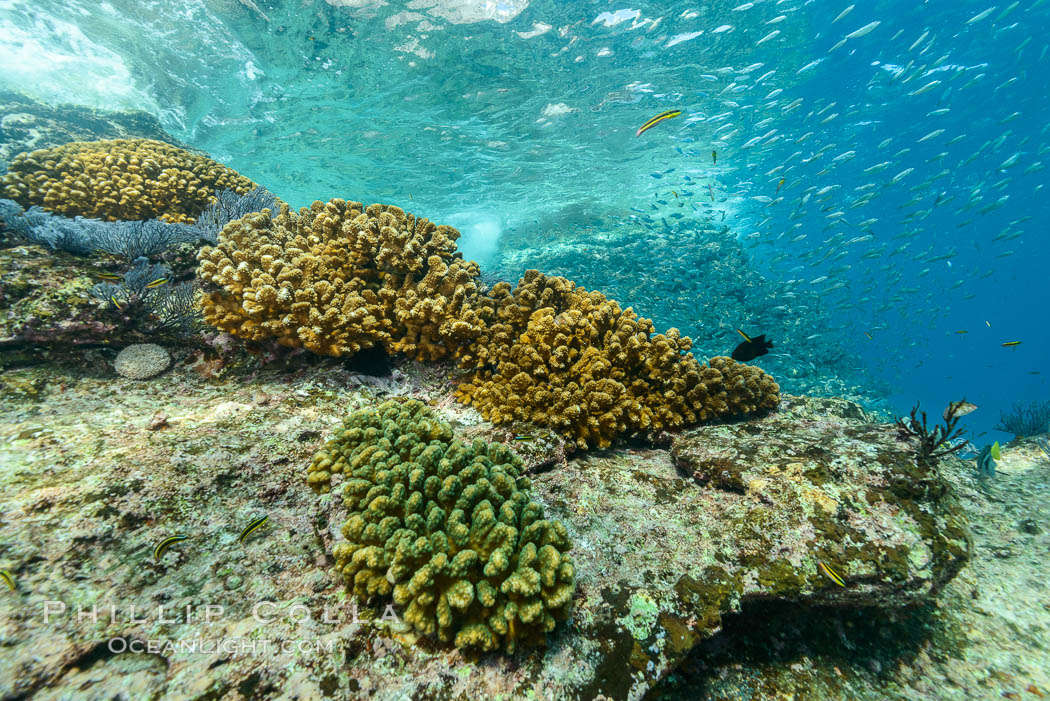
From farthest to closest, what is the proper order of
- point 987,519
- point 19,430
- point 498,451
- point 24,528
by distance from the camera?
point 987,519 → point 498,451 → point 19,430 → point 24,528

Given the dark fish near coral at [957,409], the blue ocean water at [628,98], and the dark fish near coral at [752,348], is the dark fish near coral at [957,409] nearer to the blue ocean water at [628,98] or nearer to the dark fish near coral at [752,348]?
the dark fish near coral at [752,348]

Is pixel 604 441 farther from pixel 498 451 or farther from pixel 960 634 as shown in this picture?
pixel 960 634

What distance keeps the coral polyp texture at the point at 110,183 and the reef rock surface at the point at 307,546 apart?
3.68m

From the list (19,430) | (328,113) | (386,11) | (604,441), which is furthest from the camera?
(328,113)

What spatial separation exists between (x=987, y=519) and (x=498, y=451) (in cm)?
660

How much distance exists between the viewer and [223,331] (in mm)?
4203

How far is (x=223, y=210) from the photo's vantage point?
5914 millimetres

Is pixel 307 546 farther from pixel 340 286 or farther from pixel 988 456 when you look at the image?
pixel 988 456

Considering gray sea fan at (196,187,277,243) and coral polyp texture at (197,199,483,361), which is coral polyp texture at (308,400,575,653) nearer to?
coral polyp texture at (197,199,483,361)

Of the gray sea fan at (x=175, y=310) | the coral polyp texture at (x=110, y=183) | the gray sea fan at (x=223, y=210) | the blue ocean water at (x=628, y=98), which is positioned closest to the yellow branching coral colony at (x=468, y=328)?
the gray sea fan at (x=175, y=310)

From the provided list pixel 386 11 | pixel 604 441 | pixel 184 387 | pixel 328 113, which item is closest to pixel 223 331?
pixel 184 387

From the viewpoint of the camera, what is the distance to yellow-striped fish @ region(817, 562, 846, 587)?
2503mm

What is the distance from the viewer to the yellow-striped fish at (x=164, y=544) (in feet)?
7.14

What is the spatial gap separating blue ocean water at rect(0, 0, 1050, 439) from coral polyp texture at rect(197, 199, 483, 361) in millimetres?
8647
